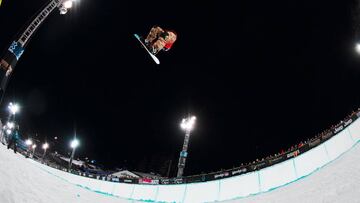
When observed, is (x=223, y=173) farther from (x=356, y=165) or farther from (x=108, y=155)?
(x=108, y=155)

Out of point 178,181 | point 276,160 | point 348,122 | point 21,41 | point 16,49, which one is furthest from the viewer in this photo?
point 178,181

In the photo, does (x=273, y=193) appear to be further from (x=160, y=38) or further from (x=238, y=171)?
(x=160, y=38)

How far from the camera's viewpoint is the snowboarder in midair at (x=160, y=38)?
13.4 meters

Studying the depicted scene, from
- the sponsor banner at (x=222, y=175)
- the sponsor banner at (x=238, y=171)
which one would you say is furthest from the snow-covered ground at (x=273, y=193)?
the sponsor banner at (x=222, y=175)

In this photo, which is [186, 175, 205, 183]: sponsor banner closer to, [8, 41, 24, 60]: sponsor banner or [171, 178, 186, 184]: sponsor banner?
[171, 178, 186, 184]: sponsor banner

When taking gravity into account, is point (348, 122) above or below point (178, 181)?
above

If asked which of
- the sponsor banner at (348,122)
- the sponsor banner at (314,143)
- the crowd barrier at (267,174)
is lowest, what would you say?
the crowd barrier at (267,174)

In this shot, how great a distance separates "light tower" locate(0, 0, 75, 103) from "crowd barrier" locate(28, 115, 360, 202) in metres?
9.57

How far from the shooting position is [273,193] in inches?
461

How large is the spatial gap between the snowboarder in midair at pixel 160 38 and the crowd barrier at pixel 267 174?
266 inches

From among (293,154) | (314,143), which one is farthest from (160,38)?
(314,143)

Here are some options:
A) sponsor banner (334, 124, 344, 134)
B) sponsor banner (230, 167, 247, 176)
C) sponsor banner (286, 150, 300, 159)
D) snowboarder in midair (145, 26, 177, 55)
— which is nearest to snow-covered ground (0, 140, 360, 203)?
sponsor banner (334, 124, 344, 134)

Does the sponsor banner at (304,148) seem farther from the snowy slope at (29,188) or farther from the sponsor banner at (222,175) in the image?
the snowy slope at (29,188)

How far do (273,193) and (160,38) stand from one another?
300 inches
